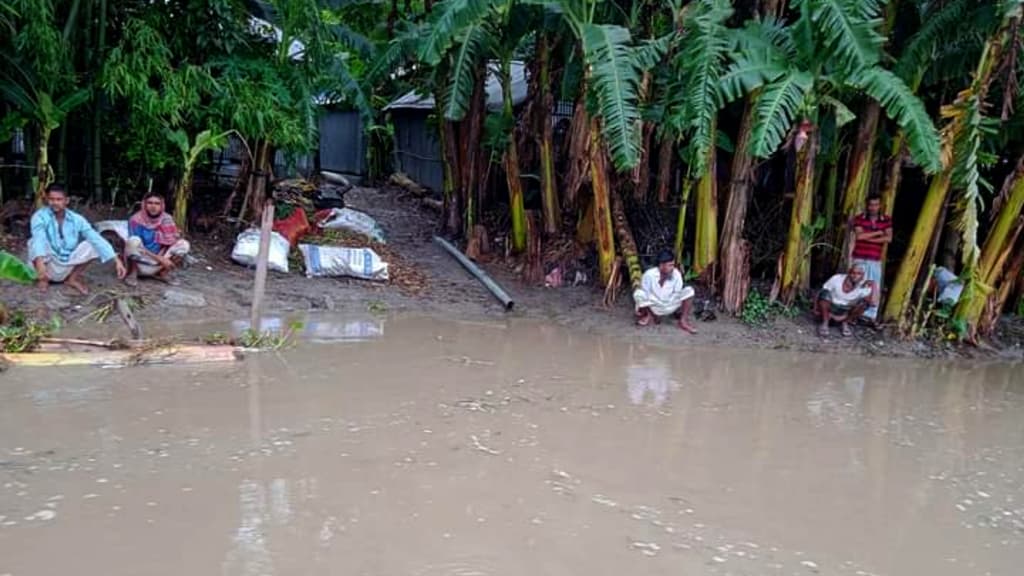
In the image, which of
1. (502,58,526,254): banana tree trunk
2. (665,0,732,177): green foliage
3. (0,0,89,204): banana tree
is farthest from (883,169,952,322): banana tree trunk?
(0,0,89,204): banana tree

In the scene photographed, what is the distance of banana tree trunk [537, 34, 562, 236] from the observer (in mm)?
10805

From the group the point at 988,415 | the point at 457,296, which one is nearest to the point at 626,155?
the point at 457,296

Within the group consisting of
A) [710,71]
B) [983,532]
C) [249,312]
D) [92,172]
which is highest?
[710,71]

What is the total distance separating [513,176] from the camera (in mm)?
11484

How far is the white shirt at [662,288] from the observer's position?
9.33 metres

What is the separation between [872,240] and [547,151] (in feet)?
12.8

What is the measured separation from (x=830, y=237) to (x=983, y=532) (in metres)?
5.99

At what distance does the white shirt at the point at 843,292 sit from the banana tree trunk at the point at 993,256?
3.17 feet

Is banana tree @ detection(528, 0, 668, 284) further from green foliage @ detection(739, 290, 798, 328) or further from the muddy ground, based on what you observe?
green foliage @ detection(739, 290, 798, 328)

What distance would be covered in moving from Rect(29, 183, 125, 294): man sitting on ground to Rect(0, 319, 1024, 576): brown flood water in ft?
7.41

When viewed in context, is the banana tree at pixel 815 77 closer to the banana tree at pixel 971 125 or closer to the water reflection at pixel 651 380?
the banana tree at pixel 971 125

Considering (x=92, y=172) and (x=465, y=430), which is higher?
(x=92, y=172)

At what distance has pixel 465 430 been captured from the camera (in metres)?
5.79

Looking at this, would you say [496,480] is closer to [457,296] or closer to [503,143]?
[457,296]
